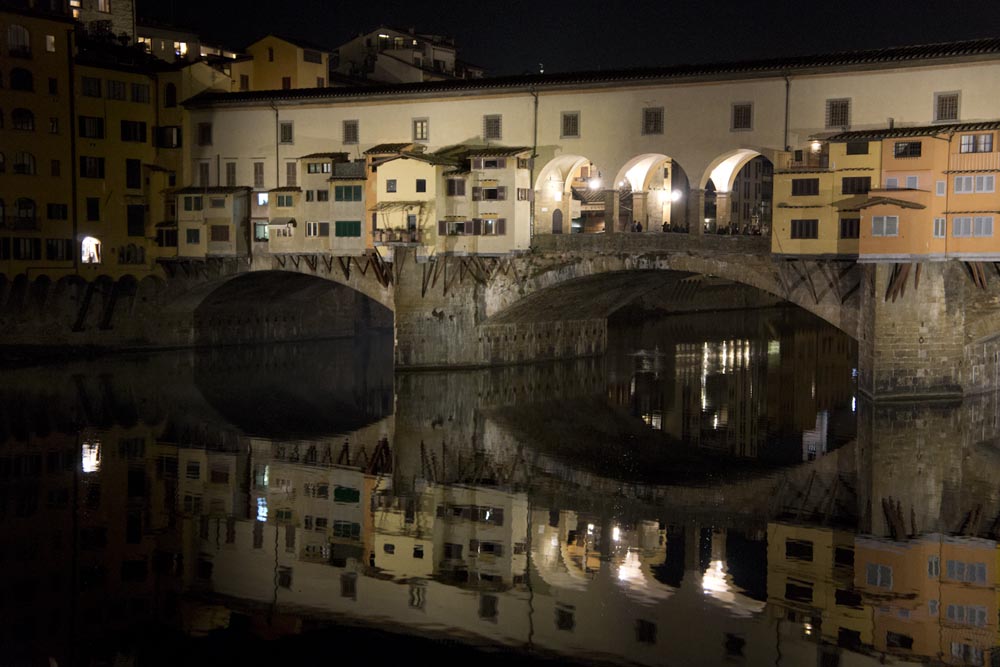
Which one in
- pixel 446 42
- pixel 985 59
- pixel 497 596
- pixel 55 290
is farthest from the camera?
pixel 446 42

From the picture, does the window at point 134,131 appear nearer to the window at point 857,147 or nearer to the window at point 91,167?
the window at point 91,167

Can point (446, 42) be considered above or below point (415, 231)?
above

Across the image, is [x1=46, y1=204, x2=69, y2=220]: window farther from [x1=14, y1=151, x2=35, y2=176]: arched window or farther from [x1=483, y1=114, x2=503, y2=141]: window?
[x1=483, y1=114, x2=503, y2=141]: window

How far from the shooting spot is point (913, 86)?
33219 mm

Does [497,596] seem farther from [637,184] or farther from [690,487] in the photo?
[637,184]

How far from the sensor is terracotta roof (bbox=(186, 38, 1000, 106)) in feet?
107

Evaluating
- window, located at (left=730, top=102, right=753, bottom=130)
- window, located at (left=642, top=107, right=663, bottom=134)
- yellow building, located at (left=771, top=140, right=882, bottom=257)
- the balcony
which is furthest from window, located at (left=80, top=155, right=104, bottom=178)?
the balcony

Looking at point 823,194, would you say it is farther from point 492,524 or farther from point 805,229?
point 492,524

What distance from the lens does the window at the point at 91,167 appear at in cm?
4619

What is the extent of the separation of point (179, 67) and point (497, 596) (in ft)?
119

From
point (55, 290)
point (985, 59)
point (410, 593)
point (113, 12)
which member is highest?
point (113, 12)

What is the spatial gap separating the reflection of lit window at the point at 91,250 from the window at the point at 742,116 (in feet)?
88.5

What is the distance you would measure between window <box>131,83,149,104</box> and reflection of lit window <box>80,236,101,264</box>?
20.7ft

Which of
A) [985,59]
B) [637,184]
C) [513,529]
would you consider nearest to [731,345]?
[637,184]
